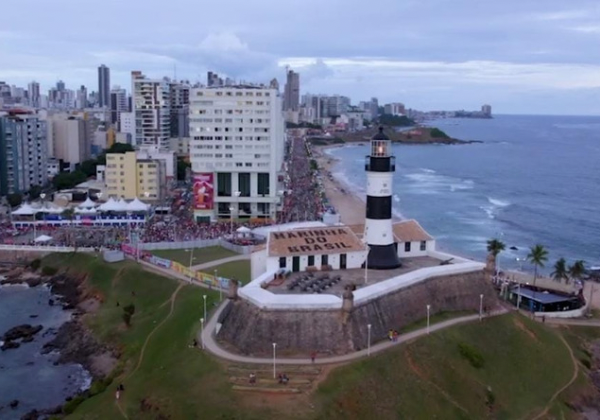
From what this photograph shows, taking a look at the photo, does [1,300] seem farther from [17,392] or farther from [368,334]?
[368,334]

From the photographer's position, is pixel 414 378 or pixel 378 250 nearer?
pixel 414 378

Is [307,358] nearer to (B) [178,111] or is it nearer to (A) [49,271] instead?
(A) [49,271]

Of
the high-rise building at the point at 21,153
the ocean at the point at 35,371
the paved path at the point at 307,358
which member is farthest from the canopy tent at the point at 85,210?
the paved path at the point at 307,358

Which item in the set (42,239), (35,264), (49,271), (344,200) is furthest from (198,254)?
(344,200)

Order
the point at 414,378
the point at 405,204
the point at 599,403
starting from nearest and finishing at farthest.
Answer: the point at 414,378 < the point at 599,403 < the point at 405,204

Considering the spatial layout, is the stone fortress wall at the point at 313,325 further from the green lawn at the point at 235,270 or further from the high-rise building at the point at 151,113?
the high-rise building at the point at 151,113

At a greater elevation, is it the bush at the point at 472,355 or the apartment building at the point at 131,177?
the apartment building at the point at 131,177

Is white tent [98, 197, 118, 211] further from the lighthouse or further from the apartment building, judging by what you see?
the lighthouse

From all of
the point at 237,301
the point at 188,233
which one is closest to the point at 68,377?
the point at 237,301
